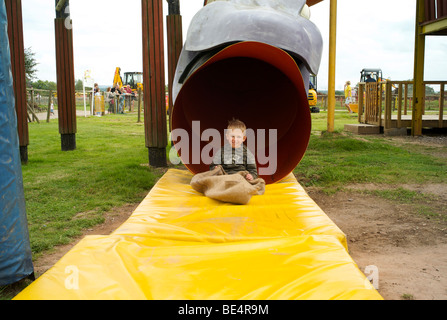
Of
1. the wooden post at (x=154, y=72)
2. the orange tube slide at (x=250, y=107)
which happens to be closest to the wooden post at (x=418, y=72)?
the orange tube slide at (x=250, y=107)

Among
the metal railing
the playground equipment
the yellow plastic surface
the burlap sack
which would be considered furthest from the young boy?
the metal railing

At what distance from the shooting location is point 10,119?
232cm

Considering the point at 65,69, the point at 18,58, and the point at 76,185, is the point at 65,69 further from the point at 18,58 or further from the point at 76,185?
the point at 76,185

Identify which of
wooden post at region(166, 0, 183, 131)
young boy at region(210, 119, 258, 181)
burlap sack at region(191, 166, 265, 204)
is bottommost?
burlap sack at region(191, 166, 265, 204)

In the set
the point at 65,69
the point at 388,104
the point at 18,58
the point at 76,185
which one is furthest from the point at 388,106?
the point at 18,58

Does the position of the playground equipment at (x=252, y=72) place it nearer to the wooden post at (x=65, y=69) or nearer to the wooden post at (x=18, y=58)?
the wooden post at (x=18, y=58)

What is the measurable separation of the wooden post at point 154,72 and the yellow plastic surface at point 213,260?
2651 mm

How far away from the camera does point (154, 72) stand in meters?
5.79

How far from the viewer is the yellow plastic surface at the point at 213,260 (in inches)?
74.5

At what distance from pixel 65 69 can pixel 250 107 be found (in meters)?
4.37

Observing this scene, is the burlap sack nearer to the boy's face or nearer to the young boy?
the young boy

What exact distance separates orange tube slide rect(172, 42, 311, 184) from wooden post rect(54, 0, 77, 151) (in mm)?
3669

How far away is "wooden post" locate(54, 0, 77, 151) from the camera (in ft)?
26.5
